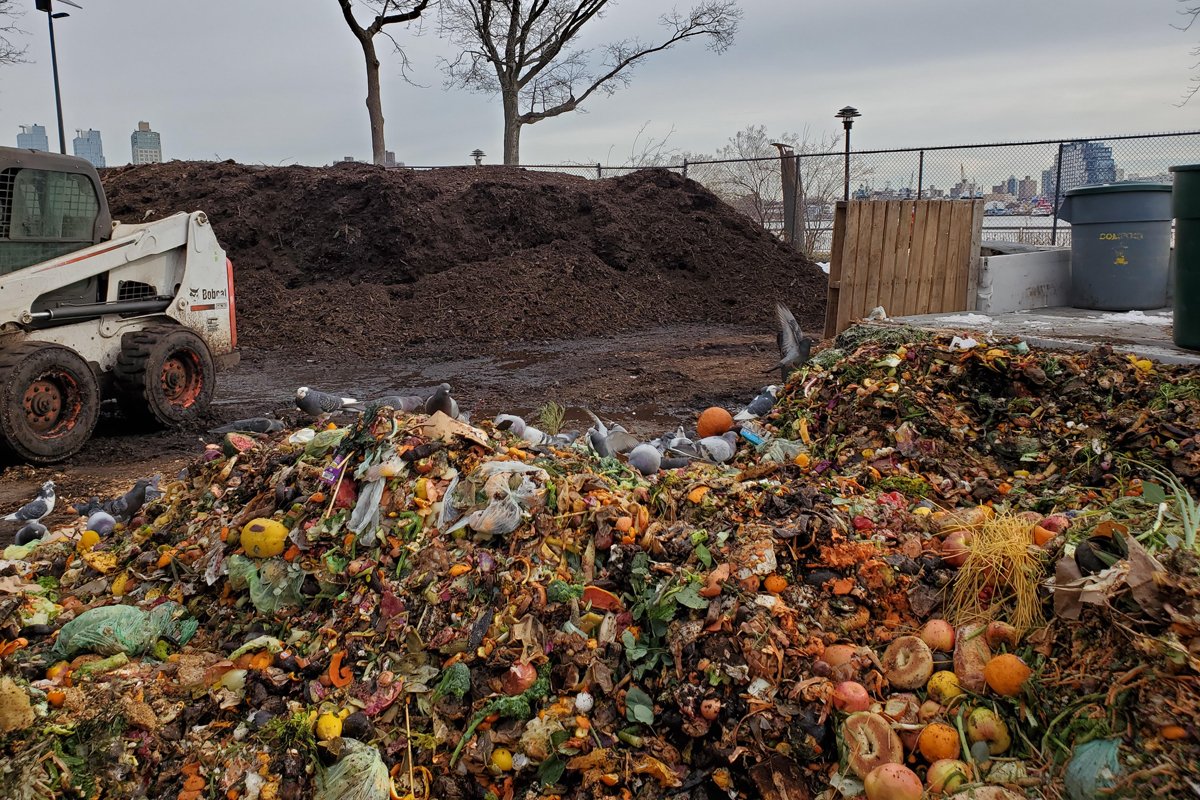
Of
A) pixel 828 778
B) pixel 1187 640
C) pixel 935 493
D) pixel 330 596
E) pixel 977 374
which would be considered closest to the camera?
pixel 1187 640

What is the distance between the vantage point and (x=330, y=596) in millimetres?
3365

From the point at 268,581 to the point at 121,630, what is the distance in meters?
0.56

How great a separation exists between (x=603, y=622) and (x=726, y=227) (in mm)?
14623

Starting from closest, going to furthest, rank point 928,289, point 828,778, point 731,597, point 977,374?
point 828,778, point 731,597, point 977,374, point 928,289

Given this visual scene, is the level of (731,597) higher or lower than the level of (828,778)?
higher

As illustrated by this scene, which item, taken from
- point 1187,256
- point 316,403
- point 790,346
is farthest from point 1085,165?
point 316,403

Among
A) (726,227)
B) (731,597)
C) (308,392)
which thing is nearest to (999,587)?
(731,597)

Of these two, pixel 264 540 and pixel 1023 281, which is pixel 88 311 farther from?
pixel 1023 281

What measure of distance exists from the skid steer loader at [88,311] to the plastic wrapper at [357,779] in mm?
5122

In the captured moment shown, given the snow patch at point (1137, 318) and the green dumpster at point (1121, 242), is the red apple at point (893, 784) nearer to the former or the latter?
the snow patch at point (1137, 318)

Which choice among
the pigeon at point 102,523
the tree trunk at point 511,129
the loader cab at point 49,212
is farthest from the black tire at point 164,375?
the tree trunk at point 511,129

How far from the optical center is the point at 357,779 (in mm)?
2664

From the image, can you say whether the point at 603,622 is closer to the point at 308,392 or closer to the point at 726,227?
the point at 308,392

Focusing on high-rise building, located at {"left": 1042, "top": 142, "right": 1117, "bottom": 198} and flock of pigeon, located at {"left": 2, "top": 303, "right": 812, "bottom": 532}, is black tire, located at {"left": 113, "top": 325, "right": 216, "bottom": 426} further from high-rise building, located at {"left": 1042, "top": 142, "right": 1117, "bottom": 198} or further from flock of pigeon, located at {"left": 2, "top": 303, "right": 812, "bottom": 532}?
high-rise building, located at {"left": 1042, "top": 142, "right": 1117, "bottom": 198}
